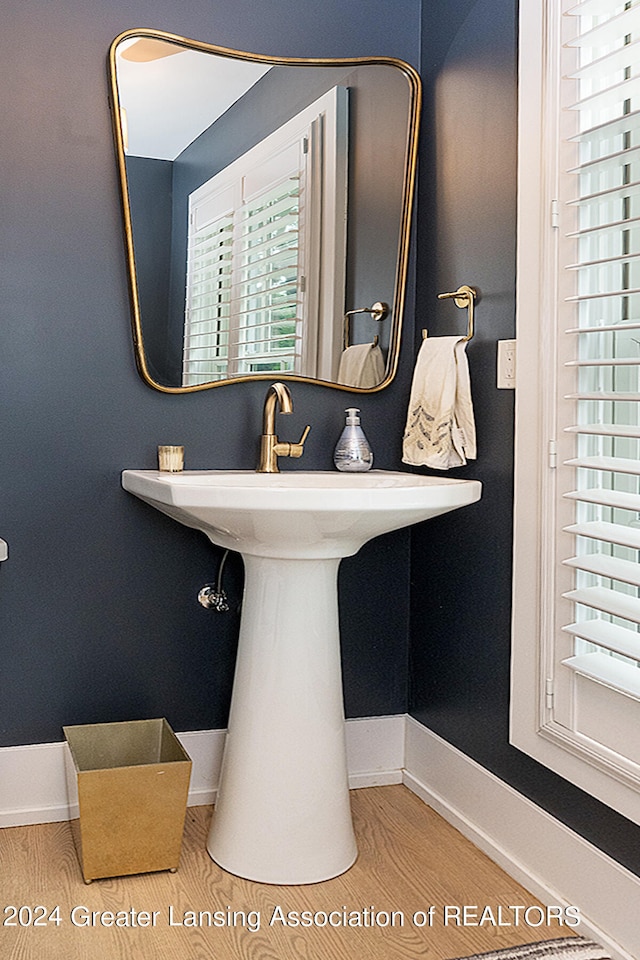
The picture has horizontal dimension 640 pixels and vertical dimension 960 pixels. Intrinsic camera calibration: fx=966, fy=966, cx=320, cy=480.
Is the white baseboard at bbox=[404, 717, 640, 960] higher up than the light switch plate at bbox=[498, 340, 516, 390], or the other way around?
the light switch plate at bbox=[498, 340, 516, 390]

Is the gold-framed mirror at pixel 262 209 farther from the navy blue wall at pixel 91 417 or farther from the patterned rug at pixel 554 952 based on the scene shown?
the patterned rug at pixel 554 952

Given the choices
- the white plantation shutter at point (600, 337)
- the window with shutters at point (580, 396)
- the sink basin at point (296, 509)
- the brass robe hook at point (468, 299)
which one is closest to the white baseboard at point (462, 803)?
the window with shutters at point (580, 396)

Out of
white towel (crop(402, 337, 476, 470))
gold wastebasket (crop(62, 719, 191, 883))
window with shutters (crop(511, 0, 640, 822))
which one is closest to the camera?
window with shutters (crop(511, 0, 640, 822))

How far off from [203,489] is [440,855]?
103 cm

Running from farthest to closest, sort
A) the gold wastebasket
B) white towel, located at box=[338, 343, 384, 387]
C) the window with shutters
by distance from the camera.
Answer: white towel, located at box=[338, 343, 384, 387] → the gold wastebasket → the window with shutters

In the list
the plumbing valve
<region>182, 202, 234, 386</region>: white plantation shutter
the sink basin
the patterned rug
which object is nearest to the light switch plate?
the sink basin

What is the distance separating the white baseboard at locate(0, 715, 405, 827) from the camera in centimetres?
233

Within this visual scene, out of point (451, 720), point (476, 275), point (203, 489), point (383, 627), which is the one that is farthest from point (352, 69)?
point (451, 720)

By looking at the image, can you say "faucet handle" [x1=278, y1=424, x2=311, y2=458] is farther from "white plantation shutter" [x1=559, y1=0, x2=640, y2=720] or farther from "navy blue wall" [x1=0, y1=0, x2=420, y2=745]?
"white plantation shutter" [x1=559, y1=0, x2=640, y2=720]

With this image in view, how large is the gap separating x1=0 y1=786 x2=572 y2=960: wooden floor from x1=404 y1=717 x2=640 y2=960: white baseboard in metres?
0.05

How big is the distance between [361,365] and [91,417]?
2.34 feet

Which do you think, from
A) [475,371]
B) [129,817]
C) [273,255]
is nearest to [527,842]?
[129,817]

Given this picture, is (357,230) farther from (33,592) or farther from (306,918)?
(306,918)

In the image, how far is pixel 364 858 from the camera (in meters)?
2.19
